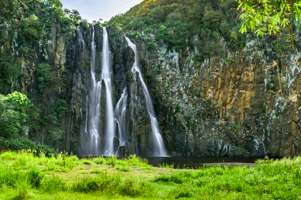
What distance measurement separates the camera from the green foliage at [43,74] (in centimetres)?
3591

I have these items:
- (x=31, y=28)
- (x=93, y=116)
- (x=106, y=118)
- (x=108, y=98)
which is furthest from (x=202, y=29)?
(x=31, y=28)

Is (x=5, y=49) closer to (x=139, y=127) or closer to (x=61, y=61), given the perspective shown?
(x=61, y=61)

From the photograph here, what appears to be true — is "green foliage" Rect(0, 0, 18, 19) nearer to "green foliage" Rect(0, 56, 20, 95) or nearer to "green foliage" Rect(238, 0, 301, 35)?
"green foliage" Rect(0, 56, 20, 95)

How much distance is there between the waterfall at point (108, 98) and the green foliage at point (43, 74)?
29.7ft

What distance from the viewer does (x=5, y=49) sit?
107ft

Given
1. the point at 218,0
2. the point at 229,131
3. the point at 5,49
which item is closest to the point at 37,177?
the point at 5,49

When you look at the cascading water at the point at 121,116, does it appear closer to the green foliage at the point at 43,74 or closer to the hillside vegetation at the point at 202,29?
the green foliage at the point at 43,74

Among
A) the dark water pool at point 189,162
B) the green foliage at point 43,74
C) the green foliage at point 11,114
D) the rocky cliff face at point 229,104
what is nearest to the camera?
the dark water pool at point 189,162

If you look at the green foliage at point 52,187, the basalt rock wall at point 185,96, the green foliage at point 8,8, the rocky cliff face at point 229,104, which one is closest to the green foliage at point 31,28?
the basalt rock wall at point 185,96

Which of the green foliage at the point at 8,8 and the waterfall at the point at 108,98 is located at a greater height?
the green foliage at the point at 8,8

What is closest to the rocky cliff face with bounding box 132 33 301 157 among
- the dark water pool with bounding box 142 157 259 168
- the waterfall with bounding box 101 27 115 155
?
the waterfall with bounding box 101 27 115 155

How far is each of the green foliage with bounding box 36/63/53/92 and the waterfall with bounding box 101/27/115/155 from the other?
905cm

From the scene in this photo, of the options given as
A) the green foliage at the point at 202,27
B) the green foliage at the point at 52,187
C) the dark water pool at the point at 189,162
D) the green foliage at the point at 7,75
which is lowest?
the dark water pool at the point at 189,162

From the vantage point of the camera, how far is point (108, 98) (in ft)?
129
